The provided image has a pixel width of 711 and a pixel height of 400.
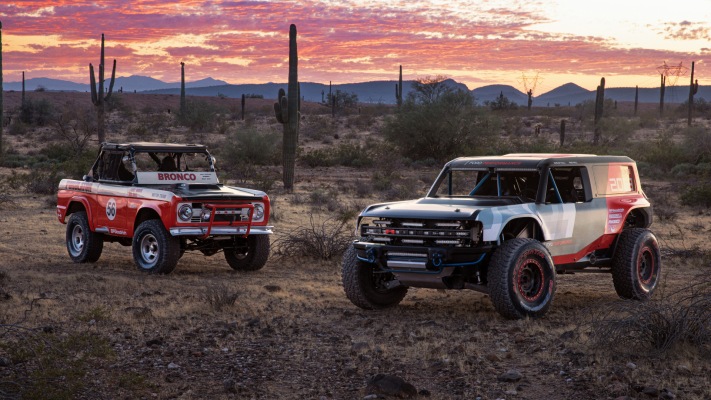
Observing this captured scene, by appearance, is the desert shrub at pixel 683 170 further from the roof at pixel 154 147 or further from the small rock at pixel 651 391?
the small rock at pixel 651 391

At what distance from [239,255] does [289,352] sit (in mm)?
5773

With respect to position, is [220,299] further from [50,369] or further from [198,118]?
[198,118]

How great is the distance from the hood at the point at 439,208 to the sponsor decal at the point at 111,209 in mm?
5017

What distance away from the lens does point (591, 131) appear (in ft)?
208

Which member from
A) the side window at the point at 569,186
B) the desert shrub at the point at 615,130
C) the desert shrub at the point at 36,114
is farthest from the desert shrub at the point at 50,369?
the desert shrub at the point at 36,114

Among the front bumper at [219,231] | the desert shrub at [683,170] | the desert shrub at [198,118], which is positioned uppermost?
the desert shrub at [198,118]

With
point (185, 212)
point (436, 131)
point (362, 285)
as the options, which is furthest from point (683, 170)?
point (362, 285)

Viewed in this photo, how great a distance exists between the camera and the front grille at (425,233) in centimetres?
924

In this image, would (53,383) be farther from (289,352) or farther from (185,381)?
(289,352)

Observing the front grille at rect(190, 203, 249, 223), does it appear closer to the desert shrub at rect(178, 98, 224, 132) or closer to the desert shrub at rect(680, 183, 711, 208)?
the desert shrub at rect(680, 183, 711, 208)

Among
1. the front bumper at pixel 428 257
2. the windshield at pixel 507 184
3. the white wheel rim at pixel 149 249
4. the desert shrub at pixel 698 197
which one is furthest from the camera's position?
the desert shrub at pixel 698 197

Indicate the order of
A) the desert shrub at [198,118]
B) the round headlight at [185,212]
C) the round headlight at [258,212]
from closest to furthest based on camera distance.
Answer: the round headlight at [185,212]
the round headlight at [258,212]
the desert shrub at [198,118]

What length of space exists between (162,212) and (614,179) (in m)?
5.85

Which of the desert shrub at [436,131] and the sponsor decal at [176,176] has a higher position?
the desert shrub at [436,131]
